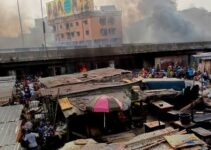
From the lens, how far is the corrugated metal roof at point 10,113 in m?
9.88

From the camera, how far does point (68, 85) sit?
14.9m

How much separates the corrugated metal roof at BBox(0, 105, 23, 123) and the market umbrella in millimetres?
2987

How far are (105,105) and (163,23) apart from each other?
164 feet

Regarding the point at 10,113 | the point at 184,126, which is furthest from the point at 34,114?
the point at 184,126

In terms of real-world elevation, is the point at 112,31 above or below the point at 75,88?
above

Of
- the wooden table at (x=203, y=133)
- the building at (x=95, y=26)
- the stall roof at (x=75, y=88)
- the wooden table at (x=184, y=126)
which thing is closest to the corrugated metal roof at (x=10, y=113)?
the stall roof at (x=75, y=88)

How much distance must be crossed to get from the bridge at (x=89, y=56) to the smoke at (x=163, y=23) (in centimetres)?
2854

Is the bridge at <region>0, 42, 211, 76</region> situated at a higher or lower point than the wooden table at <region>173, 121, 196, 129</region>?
higher

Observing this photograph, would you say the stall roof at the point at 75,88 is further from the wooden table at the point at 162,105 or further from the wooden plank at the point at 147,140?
the wooden plank at the point at 147,140

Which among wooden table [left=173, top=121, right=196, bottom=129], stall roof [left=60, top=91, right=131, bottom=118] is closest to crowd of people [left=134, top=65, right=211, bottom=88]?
stall roof [left=60, top=91, right=131, bottom=118]

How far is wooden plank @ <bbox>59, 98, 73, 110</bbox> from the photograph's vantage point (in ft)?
39.5

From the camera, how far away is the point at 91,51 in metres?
24.8

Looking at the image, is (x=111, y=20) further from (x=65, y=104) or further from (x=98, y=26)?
(x=65, y=104)

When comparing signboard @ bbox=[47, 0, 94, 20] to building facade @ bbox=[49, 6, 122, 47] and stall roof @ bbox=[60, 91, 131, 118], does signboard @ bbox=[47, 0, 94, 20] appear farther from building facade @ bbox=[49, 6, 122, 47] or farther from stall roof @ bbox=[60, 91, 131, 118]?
stall roof @ bbox=[60, 91, 131, 118]
